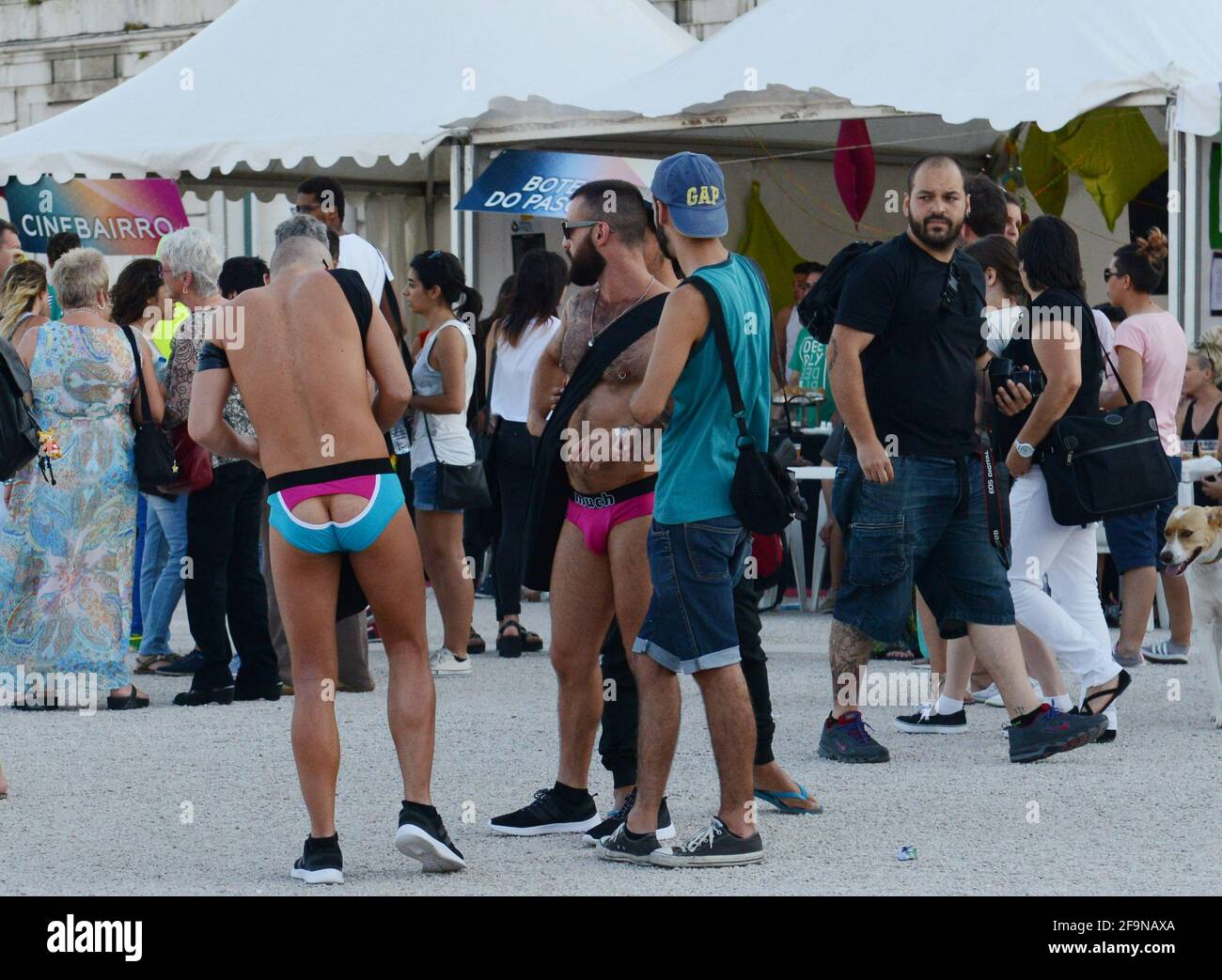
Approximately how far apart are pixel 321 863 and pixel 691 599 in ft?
3.88

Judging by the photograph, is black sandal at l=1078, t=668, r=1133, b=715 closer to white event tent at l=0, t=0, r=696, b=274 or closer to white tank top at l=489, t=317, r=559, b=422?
white tank top at l=489, t=317, r=559, b=422

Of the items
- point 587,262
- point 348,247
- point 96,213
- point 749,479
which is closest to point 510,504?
point 348,247

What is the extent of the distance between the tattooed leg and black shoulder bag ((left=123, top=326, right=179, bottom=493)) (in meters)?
3.03

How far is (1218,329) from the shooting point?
980cm

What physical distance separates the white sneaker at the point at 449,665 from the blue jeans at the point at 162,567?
1229 millimetres

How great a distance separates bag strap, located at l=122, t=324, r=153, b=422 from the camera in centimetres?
816

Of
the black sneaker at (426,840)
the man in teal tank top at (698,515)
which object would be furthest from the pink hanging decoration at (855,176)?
the black sneaker at (426,840)

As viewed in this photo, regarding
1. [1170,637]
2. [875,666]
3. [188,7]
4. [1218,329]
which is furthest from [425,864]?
[188,7]

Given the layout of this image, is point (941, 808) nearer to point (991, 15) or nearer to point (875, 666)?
point (875, 666)

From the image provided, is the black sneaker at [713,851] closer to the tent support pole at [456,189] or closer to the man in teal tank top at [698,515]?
the man in teal tank top at [698,515]

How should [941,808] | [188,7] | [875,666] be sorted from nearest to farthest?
[941,808] < [875,666] < [188,7]

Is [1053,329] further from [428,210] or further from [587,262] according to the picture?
[428,210]

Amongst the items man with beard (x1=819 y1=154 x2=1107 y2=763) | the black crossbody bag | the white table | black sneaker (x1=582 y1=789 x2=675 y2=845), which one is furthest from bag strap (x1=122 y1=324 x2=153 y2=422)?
the white table

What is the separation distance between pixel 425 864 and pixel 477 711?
2.88m
